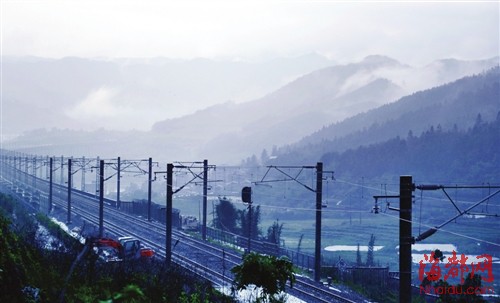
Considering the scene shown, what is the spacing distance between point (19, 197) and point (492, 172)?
115026 mm

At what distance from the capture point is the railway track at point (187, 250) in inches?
1145

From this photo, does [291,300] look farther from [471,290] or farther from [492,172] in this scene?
[492,172]

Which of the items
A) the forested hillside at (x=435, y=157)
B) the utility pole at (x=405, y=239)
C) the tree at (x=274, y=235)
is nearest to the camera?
the utility pole at (x=405, y=239)

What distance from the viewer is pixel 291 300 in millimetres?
26328

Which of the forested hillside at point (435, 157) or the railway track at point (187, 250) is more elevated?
the forested hillside at point (435, 157)

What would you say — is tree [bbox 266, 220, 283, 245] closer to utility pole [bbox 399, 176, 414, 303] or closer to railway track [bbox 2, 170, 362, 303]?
railway track [bbox 2, 170, 362, 303]

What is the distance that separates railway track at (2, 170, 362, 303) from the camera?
29.1 m

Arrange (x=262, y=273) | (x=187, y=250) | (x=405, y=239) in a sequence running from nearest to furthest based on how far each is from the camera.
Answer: (x=262, y=273) < (x=405, y=239) < (x=187, y=250)

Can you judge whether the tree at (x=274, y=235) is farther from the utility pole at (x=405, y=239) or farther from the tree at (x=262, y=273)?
the tree at (x=262, y=273)

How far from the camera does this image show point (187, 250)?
42.7 meters

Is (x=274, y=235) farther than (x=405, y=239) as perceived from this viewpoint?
Yes

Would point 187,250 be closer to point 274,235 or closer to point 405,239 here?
point 274,235

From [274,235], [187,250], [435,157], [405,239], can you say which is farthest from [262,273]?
[435,157]

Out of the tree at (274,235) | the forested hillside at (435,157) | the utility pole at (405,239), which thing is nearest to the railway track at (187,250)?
the tree at (274,235)
